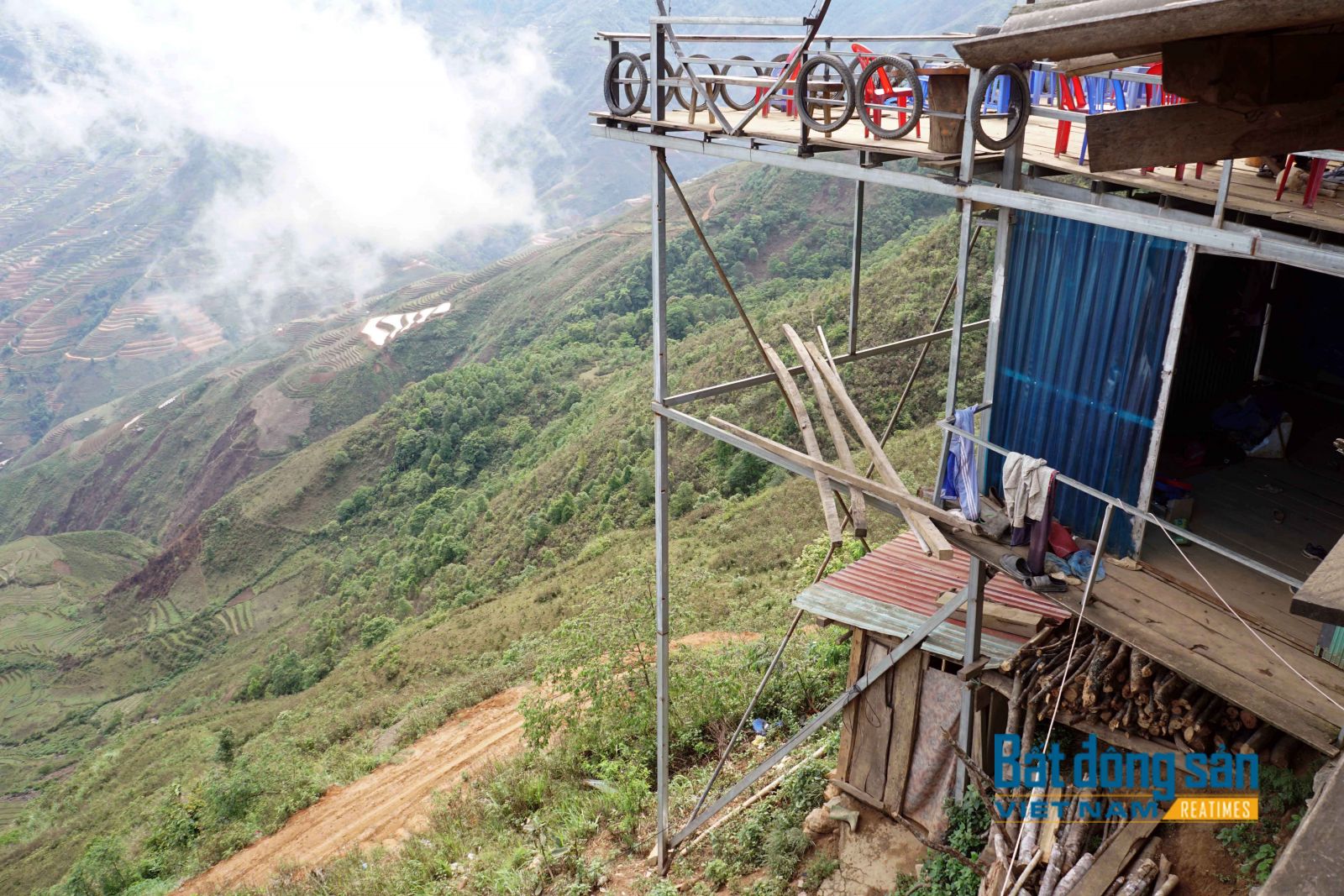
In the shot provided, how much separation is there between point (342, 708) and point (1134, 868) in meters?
21.9

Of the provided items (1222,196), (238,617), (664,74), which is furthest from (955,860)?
(238,617)

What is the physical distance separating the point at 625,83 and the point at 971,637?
17.1ft

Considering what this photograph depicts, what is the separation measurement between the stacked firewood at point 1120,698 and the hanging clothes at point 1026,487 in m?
0.92

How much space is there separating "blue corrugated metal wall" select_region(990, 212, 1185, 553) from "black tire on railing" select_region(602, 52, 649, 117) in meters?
3.31

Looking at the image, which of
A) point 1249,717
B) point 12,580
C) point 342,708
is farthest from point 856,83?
point 12,580

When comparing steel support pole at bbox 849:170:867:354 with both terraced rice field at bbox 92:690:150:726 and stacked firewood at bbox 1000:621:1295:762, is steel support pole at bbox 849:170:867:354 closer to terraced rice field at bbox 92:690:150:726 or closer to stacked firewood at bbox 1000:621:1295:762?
stacked firewood at bbox 1000:621:1295:762

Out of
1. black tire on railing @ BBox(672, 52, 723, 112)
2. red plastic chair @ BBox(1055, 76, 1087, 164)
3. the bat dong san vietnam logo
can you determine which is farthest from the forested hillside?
red plastic chair @ BBox(1055, 76, 1087, 164)

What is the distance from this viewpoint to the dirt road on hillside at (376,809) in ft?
45.8

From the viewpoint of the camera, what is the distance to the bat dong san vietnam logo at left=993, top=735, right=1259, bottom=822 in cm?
514

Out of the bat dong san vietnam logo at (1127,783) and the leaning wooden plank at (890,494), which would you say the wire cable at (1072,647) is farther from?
the leaning wooden plank at (890,494)

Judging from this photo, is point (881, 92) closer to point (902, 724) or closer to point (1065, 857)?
point (902, 724)

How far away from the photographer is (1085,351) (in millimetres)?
5434

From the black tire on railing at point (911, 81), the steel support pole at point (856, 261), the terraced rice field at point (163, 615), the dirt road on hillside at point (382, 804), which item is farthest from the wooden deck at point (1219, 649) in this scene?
the terraced rice field at point (163, 615)

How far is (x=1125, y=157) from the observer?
233 centimetres
